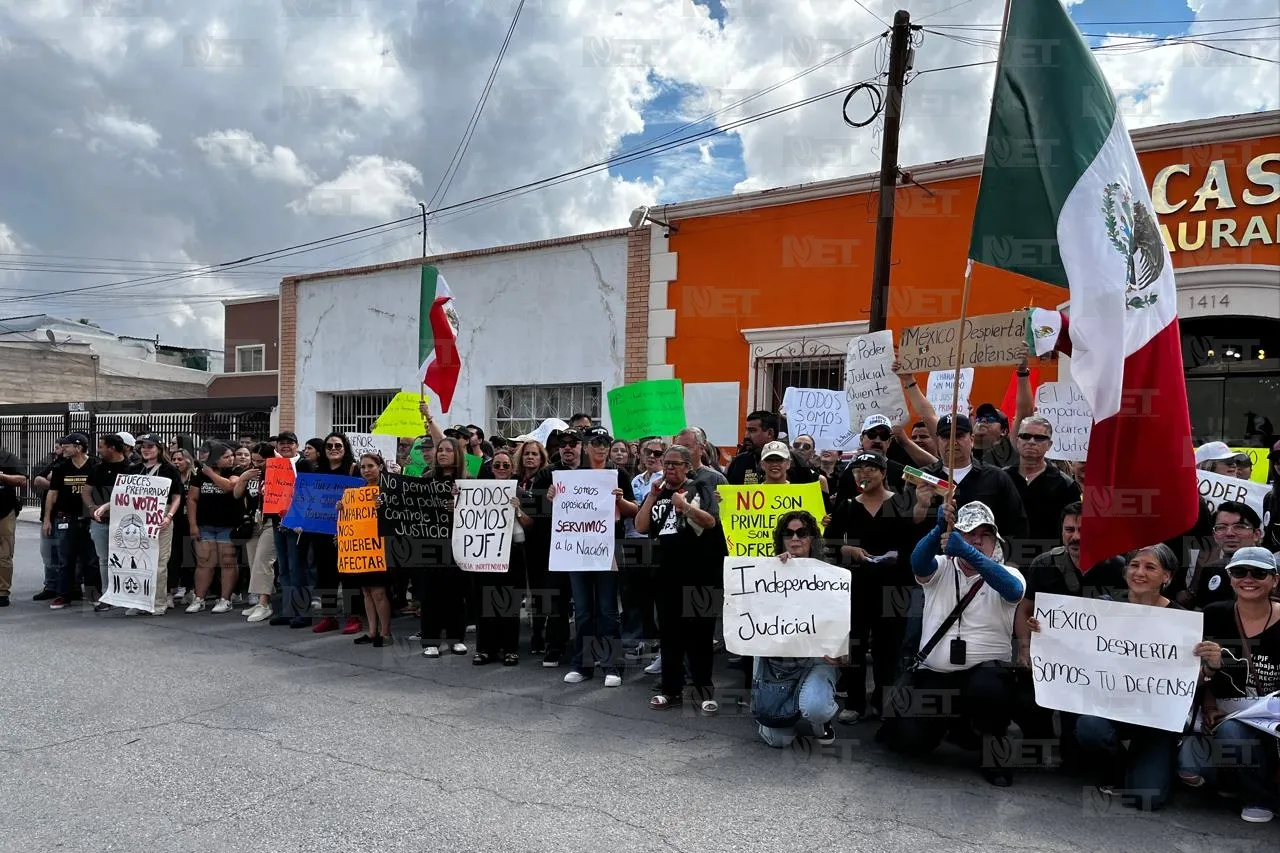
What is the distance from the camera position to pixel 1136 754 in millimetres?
4766

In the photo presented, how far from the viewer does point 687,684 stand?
22.0 feet

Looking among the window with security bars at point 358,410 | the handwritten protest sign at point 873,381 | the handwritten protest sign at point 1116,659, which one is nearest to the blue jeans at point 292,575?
the handwritten protest sign at point 873,381

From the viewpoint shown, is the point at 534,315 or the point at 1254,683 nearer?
the point at 1254,683

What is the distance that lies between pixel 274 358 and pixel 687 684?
30192mm

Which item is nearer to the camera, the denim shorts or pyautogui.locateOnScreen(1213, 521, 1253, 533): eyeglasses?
pyautogui.locateOnScreen(1213, 521, 1253, 533): eyeglasses

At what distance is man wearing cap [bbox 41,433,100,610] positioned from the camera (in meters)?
10.1

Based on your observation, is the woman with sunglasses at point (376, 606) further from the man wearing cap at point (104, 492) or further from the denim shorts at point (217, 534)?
the man wearing cap at point (104, 492)

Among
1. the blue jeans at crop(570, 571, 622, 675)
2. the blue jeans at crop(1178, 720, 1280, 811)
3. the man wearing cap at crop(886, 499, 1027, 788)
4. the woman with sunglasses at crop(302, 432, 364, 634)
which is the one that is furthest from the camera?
the woman with sunglasses at crop(302, 432, 364, 634)

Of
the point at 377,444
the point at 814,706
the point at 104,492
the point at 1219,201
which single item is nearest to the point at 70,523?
the point at 104,492

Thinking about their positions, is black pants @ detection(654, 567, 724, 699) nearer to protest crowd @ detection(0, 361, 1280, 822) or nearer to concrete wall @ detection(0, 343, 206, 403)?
protest crowd @ detection(0, 361, 1280, 822)

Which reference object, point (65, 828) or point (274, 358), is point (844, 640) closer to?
point (65, 828)

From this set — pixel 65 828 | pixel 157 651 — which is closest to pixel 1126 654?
pixel 65 828

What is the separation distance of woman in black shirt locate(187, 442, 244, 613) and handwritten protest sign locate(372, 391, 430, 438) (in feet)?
6.64

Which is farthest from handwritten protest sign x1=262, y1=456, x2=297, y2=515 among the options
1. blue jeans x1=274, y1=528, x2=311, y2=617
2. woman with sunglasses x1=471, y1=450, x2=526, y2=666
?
woman with sunglasses x1=471, y1=450, x2=526, y2=666
